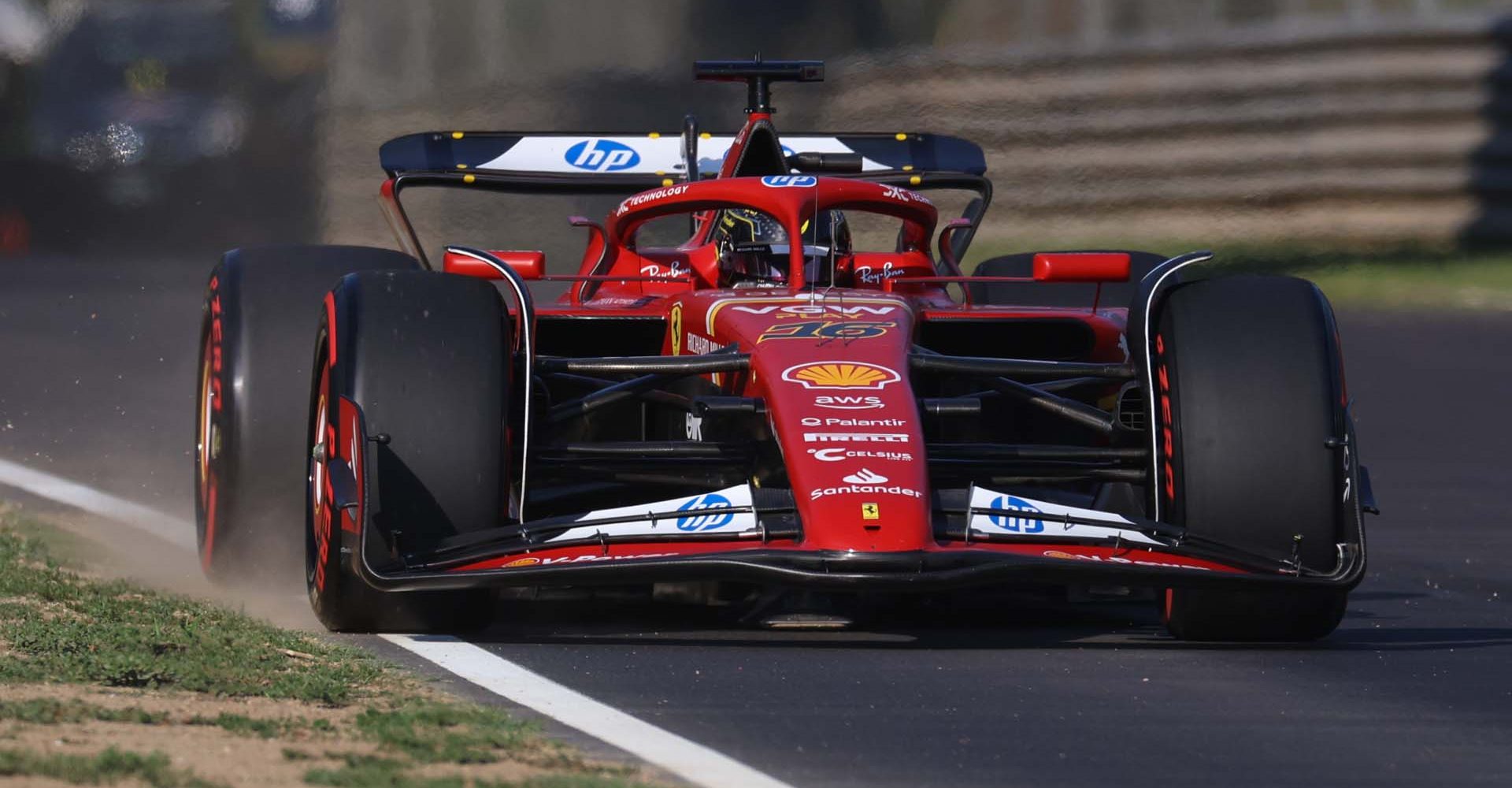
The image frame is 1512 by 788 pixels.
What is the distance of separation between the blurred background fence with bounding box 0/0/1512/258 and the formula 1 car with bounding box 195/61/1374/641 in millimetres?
9497

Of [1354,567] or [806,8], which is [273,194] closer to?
[806,8]

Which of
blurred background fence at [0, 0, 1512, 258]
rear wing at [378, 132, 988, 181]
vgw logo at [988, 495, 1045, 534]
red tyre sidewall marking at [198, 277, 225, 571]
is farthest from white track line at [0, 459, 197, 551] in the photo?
blurred background fence at [0, 0, 1512, 258]

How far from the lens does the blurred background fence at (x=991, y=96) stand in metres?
18.2

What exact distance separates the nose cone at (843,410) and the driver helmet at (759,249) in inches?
44.8

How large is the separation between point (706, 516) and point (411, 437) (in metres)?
0.79

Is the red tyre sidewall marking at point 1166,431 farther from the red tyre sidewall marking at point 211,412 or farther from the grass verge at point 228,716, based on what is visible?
the red tyre sidewall marking at point 211,412

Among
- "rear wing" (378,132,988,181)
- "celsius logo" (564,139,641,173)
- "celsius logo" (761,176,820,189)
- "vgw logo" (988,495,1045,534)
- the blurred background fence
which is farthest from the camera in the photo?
the blurred background fence

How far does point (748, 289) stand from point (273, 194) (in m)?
10.9

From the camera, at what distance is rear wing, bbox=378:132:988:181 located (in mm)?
10469

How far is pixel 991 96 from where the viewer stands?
18516 mm

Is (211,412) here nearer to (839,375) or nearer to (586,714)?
(839,375)

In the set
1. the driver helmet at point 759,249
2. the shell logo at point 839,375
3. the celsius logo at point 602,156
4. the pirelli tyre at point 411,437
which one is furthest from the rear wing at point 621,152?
the shell logo at point 839,375

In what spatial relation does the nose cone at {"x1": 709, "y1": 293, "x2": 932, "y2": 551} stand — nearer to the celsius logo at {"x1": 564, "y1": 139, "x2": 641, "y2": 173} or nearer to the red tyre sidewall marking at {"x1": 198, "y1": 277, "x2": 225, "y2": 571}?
the red tyre sidewall marking at {"x1": 198, "y1": 277, "x2": 225, "y2": 571}

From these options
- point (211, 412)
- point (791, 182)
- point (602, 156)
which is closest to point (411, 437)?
point (211, 412)
